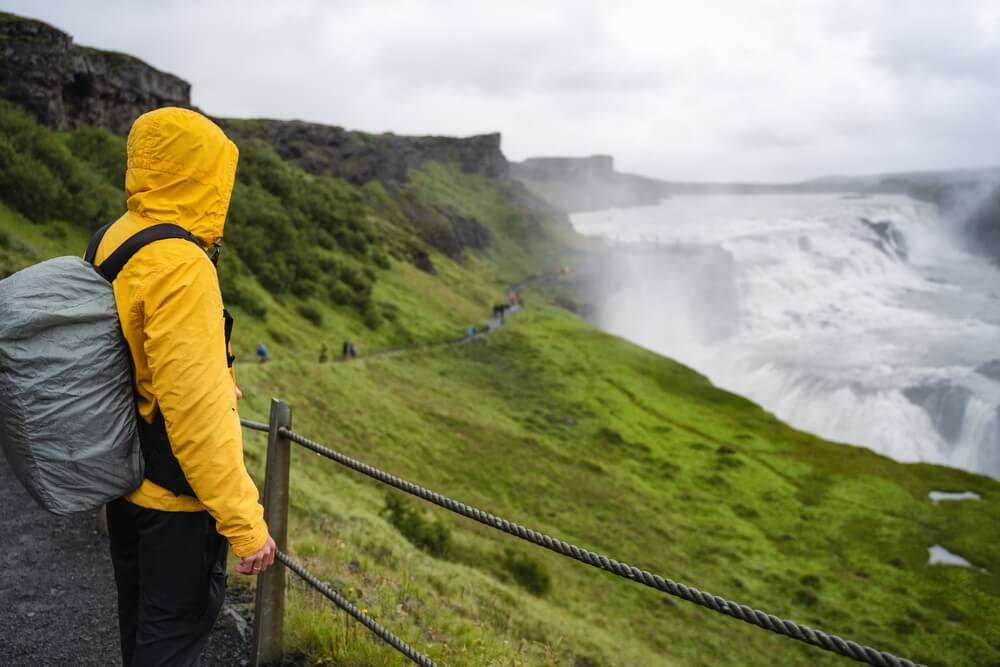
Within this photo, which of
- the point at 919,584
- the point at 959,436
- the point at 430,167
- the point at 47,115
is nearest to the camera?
the point at 919,584

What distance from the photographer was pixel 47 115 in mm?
35438

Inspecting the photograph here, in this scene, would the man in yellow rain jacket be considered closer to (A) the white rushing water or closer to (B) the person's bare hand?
(B) the person's bare hand

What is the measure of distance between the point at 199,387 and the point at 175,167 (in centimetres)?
100

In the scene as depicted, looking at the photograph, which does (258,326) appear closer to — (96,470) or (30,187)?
(30,187)

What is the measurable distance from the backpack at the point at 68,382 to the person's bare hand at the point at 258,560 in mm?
619

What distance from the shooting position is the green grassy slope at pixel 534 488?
39.9ft

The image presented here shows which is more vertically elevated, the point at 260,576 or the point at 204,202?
the point at 204,202

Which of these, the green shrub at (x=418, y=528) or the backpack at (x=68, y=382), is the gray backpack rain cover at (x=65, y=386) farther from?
the green shrub at (x=418, y=528)

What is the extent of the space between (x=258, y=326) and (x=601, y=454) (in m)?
20.3

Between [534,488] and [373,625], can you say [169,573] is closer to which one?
[373,625]

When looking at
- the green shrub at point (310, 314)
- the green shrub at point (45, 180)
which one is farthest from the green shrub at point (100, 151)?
the green shrub at point (310, 314)

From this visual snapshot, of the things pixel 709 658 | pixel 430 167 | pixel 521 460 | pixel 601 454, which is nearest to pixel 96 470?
pixel 709 658

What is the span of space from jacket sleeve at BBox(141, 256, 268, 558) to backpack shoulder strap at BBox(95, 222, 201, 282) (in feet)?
0.63

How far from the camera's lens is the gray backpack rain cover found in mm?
2713
